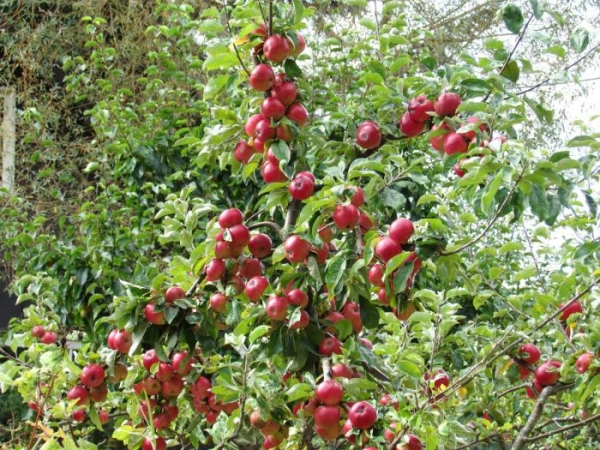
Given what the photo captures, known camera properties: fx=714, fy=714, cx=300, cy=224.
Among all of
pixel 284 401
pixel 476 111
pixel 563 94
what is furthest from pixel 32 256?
pixel 563 94

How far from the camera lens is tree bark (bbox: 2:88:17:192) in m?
5.11

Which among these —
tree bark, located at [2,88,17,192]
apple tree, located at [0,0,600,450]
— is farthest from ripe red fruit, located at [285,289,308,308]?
tree bark, located at [2,88,17,192]

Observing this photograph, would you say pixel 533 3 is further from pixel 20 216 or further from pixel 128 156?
pixel 20 216

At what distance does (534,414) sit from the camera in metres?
1.91

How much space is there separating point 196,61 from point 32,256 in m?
1.35

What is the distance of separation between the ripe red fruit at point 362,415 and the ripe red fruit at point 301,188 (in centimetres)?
46

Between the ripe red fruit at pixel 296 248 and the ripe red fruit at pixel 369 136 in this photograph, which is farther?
the ripe red fruit at pixel 369 136

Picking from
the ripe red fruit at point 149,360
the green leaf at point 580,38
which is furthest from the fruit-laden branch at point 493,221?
the ripe red fruit at point 149,360

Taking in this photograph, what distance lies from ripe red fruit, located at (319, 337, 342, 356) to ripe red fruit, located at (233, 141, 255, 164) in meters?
0.50

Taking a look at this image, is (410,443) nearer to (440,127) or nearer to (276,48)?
(440,127)

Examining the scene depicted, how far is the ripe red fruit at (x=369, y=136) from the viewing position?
1715 millimetres

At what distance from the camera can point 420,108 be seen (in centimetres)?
162

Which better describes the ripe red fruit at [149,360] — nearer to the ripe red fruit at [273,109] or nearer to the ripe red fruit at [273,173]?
the ripe red fruit at [273,173]

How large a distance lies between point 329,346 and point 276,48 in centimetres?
66
